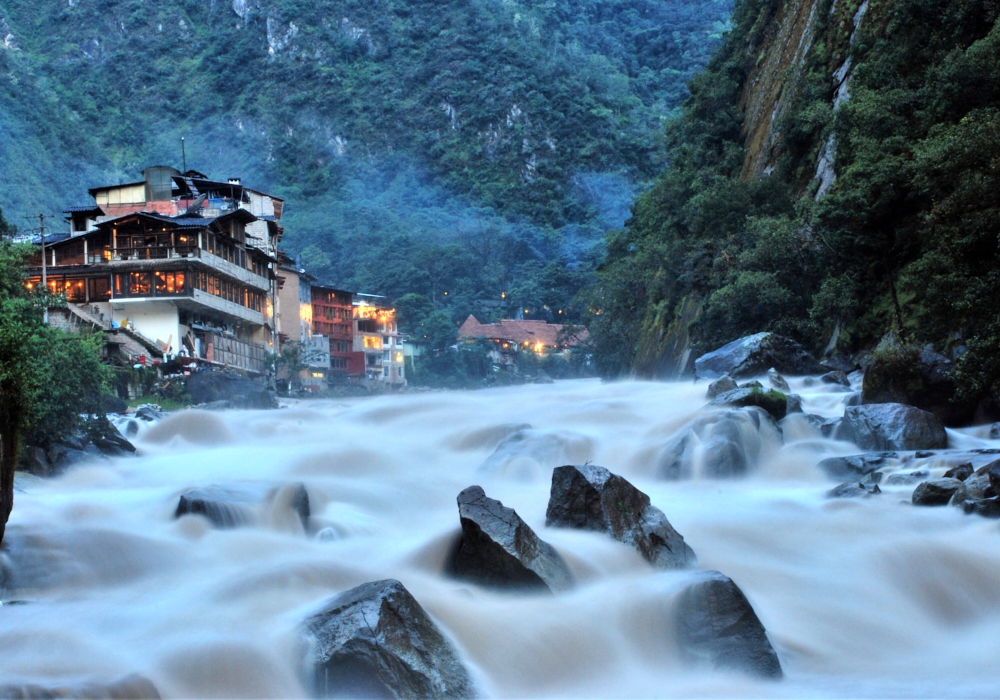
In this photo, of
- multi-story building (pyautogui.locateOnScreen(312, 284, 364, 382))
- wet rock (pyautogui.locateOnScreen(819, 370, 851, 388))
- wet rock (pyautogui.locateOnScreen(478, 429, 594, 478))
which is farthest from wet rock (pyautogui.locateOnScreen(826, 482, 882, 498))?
multi-story building (pyautogui.locateOnScreen(312, 284, 364, 382))

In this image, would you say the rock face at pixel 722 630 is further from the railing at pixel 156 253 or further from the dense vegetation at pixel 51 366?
the railing at pixel 156 253

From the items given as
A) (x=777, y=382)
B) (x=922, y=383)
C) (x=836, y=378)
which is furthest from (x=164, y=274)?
(x=922, y=383)

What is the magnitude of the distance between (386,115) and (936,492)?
135685 mm

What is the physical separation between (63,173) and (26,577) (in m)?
110

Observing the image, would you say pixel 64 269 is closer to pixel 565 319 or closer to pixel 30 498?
pixel 30 498

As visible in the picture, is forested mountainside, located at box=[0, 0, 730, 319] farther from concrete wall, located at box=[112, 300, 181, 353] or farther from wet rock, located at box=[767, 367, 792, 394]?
wet rock, located at box=[767, 367, 792, 394]

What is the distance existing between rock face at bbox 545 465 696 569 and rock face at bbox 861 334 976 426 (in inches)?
344

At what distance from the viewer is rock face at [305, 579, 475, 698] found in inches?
304

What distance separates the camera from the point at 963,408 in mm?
18109

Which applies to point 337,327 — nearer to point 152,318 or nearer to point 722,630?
point 152,318

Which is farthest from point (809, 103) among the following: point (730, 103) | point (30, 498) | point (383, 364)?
point (383, 364)

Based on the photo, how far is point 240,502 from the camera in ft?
46.5

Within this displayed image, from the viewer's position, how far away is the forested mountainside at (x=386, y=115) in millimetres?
106438

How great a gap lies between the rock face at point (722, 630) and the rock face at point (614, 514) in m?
1.89
